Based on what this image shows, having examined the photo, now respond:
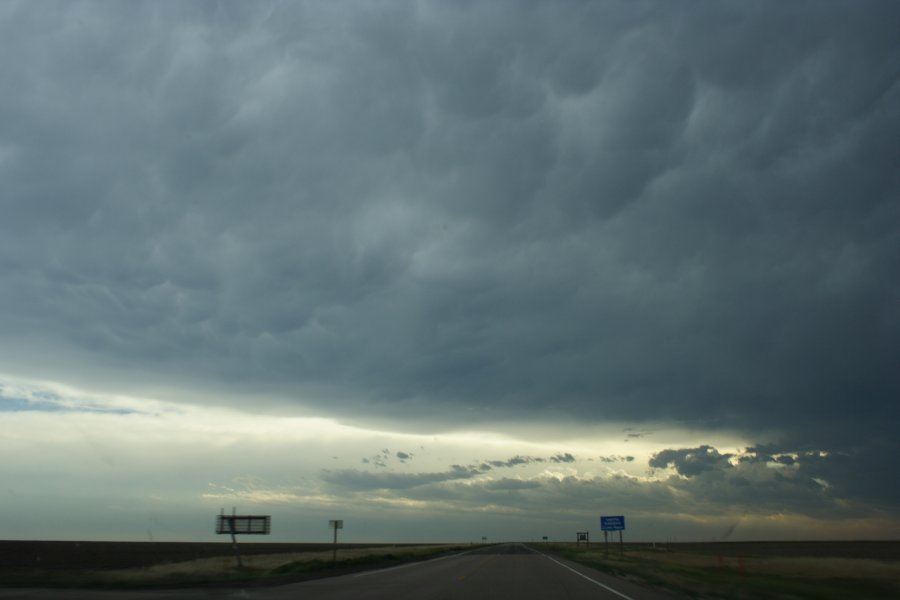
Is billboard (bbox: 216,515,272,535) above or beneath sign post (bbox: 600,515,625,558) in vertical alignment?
above

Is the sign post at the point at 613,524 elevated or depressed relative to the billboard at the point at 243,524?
depressed

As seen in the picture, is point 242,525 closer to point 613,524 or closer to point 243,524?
point 243,524

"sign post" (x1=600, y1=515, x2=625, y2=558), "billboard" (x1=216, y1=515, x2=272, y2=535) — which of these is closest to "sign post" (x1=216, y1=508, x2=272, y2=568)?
"billboard" (x1=216, y1=515, x2=272, y2=535)

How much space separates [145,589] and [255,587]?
15.9 ft

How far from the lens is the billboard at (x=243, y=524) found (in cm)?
4734

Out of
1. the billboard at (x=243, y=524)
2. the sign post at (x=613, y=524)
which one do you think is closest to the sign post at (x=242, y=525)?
the billboard at (x=243, y=524)

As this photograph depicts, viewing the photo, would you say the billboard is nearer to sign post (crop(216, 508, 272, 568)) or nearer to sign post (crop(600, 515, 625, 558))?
sign post (crop(216, 508, 272, 568))

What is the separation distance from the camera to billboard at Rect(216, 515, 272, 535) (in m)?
47.3

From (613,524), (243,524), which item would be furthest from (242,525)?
(613,524)

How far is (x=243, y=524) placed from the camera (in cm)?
4769

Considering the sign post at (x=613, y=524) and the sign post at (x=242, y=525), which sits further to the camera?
the sign post at (x=613, y=524)

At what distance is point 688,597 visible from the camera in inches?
966

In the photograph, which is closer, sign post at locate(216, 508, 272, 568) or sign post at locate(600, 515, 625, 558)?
sign post at locate(216, 508, 272, 568)

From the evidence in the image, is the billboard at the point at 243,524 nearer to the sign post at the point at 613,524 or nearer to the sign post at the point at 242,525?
the sign post at the point at 242,525
